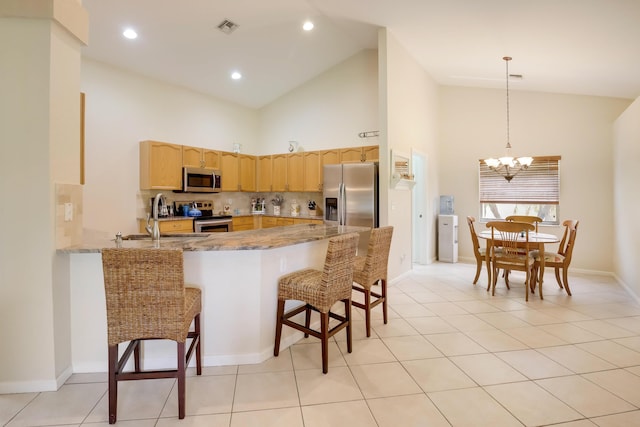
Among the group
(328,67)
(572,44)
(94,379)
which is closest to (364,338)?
(94,379)

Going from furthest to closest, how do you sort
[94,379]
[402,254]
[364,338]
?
[402,254] → [364,338] → [94,379]

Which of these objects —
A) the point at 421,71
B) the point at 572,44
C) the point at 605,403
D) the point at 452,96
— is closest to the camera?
the point at 605,403

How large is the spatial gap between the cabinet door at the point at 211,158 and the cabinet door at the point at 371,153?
2.72 m

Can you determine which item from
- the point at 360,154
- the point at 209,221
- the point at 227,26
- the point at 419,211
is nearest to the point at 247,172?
the point at 209,221

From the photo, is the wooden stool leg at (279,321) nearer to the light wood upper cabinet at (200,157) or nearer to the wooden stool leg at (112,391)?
the wooden stool leg at (112,391)

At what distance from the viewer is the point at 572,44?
3.63 m

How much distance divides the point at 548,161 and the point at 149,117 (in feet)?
22.1

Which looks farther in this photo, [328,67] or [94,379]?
[328,67]

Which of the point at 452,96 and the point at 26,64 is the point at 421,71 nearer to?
the point at 452,96

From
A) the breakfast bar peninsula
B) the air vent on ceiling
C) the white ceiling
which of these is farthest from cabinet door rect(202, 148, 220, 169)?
the breakfast bar peninsula

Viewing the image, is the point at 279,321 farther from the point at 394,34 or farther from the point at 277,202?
the point at 277,202

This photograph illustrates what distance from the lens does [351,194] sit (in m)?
Result: 4.94

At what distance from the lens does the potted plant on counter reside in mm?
6875

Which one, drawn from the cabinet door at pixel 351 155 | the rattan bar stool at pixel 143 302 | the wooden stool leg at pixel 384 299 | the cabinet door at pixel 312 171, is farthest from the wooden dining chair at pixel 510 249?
the rattan bar stool at pixel 143 302
